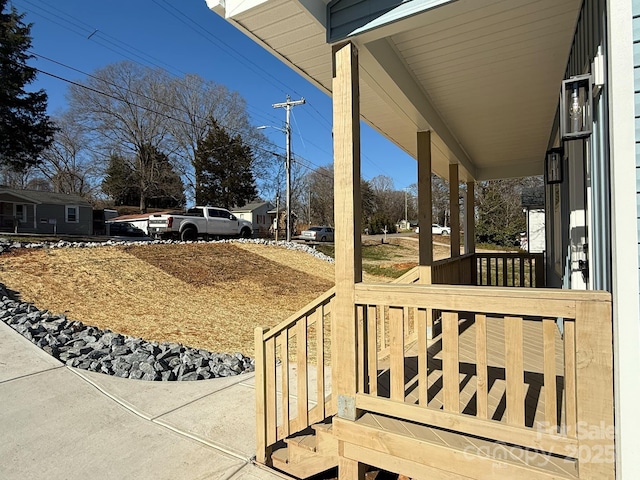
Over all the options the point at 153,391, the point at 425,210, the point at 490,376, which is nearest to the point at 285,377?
the point at 490,376

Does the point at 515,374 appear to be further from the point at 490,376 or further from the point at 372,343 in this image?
the point at 490,376

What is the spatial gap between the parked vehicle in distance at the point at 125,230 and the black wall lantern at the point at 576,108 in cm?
2023

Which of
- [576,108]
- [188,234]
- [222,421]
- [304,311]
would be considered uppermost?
[576,108]

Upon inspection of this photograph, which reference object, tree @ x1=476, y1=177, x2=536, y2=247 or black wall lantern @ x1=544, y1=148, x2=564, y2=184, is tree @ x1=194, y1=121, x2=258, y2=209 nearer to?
tree @ x1=476, y1=177, x2=536, y2=247

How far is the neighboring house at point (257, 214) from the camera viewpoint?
32.7m

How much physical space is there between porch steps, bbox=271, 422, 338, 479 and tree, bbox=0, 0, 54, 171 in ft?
50.2

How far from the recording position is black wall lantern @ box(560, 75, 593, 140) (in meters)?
1.94

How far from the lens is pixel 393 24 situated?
2.09m

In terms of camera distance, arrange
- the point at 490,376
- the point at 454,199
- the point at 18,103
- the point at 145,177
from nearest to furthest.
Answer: the point at 490,376 → the point at 454,199 → the point at 18,103 → the point at 145,177

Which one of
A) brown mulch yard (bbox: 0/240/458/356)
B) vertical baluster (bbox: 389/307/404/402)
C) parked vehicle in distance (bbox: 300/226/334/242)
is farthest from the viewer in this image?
parked vehicle in distance (bbox: 300/226/334/242)

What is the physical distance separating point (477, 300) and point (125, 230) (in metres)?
21.7

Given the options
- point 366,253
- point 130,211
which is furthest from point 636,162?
point 130,211

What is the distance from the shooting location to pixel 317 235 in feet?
85.7

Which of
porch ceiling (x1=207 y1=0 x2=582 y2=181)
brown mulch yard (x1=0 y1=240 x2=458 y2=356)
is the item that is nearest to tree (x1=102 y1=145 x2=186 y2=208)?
brown mulch yard (x1=0 y1=240 x2=458 y2=356)
